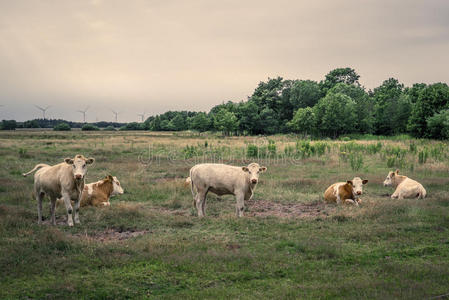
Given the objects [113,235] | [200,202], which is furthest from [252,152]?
[113,235]

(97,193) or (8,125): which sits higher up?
(8,125)

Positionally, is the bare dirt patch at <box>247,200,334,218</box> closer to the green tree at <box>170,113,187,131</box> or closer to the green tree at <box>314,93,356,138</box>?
the green tree at <box>314,93,356,138</box>

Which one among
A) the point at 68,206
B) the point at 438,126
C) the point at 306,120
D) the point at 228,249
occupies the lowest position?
the point at 228,249

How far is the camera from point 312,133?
7594 centimetres

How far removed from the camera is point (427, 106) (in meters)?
57.9

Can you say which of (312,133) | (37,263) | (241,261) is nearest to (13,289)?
(37,263)

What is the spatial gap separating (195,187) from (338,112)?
59.4 metres

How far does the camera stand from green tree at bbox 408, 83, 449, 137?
57406 mm

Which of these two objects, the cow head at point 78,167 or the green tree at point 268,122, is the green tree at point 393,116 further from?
the cow head at point 78,167

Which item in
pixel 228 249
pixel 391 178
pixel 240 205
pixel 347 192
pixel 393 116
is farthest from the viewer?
pixel 393 116

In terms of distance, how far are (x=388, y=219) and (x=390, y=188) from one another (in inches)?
278

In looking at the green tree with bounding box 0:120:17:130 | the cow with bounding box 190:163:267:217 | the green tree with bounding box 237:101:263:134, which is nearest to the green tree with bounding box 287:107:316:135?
the green tree with bounding box 237:101:263:134

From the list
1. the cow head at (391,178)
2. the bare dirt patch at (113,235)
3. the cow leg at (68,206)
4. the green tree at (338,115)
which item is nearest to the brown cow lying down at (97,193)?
the cow leg at (68,206)

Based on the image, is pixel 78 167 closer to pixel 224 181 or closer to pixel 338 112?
pixel 224 181
